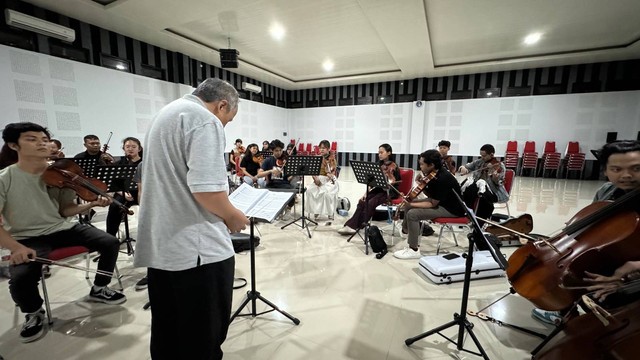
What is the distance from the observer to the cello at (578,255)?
1238 mm

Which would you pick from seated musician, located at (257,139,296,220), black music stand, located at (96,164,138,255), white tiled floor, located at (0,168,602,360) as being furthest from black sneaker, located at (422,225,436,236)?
black music stand, located at (96,164,138,255)

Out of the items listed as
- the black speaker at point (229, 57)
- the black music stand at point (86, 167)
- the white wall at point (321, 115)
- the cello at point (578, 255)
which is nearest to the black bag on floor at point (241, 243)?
the black music stand at point (86, 167)

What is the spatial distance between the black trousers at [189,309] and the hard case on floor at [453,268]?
2.15 metres

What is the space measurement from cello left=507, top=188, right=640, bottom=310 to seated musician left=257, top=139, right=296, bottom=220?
12.3ft

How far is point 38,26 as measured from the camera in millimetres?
4797

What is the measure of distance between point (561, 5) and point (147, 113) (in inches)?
388

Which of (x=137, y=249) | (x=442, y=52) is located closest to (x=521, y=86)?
(x=442, y=52)

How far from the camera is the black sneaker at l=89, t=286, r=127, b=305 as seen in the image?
2.22m

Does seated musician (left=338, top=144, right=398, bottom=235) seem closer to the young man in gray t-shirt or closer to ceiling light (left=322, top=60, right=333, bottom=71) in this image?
the young man in gray t-shirt

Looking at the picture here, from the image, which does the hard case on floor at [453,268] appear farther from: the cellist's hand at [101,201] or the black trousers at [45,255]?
the cellist's hand at [101,201]

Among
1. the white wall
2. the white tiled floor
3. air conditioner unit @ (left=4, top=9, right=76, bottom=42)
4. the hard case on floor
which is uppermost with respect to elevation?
air conditioner unit @ (left=4, top=9, right=76, bottom=42)

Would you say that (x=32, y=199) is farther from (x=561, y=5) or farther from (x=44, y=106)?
(x=561, y=5)

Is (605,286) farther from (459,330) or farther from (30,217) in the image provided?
(30,217)

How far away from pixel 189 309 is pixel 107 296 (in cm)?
180
